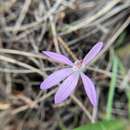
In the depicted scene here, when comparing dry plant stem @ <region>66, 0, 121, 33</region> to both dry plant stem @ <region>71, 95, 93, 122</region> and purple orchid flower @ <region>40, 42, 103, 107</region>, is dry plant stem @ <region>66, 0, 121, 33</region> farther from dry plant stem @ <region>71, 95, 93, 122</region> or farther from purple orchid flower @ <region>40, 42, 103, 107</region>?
purple orchid flower @ <region>40, 42, 103, 107</region>

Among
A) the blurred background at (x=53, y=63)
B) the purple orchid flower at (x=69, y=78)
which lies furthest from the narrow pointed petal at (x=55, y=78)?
the blurred background at (x=53, y=63)

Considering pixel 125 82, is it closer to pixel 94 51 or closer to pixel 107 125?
pixel 107 125

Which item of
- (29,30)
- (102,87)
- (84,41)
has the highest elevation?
(29,30)

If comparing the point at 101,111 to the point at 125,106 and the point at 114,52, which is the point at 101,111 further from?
the point at 114,52

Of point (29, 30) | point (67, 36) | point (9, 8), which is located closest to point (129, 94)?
point (67, 36)

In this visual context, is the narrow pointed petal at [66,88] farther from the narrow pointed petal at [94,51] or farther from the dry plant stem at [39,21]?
the dry plant stem at [39,21]

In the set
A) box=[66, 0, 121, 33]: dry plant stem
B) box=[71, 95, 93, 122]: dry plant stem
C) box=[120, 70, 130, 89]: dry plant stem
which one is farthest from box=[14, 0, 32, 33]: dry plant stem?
box=[120, 70, 130, 89]: dry plant stem

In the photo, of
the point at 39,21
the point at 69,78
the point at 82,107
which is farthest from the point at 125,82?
the point at 69,78
